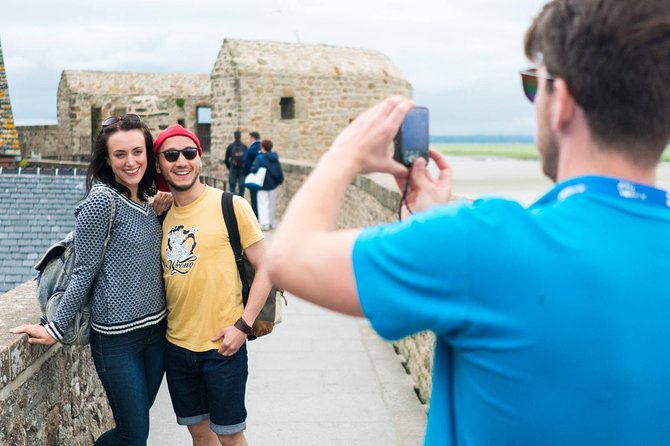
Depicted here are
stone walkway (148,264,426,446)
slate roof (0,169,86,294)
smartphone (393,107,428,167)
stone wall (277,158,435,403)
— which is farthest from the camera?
slate roof (0,169,86,294)

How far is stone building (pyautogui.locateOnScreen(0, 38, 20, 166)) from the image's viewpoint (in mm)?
17516

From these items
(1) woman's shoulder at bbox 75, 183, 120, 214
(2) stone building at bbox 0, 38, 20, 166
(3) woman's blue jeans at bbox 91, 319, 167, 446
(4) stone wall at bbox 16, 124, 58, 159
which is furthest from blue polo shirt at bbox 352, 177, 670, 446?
(4) stone wall at bbox 16, 124, 58, 159

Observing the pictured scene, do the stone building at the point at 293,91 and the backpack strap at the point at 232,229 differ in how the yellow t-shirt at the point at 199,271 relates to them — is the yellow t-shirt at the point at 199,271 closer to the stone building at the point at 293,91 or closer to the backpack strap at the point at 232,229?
the backpack strap at the point at 232,229

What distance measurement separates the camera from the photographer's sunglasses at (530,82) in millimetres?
1193

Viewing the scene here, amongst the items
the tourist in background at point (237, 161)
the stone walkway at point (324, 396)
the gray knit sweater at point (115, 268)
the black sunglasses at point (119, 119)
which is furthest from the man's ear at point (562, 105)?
the tourist in background at point (237, 161)

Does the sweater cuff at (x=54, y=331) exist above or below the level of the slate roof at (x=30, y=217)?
above

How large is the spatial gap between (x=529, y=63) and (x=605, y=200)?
0.88 feet

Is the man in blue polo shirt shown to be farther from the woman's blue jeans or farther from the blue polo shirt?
the woman's blue jeans

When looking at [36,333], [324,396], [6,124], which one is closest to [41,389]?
[36,333]

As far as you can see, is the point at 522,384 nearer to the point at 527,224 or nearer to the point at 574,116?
the point at 527,224

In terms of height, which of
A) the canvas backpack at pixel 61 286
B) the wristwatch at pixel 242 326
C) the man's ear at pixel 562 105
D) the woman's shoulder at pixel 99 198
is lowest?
the wristwatch at pixel 242 326

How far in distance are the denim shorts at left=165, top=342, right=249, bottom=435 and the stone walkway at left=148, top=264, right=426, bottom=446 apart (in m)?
1.57

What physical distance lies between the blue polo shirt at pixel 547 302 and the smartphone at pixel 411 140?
1.40 feet

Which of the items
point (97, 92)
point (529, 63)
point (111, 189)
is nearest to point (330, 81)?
point (97, 92)
